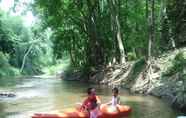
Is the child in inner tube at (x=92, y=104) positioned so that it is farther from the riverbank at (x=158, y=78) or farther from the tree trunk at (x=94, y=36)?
the tree trunk at (x=94, y=36)

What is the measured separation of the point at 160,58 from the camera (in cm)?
2608

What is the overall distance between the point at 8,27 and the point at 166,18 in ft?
101

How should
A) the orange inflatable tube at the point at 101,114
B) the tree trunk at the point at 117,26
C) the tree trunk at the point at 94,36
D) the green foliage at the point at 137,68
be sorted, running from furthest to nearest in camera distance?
the tree trunk at the point at 94,36 → the tree trunk at the point at 117,26 → the green foliage at the point at 137,68 → the orange inflatable tube at the point at 101,114

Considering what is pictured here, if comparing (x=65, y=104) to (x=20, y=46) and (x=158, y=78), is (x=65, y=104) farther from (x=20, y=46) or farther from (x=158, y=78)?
(x=20, y=46)

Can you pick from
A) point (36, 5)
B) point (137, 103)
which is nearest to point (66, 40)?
point (36, 5)

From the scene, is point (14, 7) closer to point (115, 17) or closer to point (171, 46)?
point (115, 17)

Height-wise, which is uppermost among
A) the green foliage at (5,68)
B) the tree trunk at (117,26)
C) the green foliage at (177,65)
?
the tree trunk at (117,26)

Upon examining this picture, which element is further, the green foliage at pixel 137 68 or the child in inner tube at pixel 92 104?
the green foliage at pixel 137 68

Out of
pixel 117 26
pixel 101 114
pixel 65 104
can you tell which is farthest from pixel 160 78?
pixel 117 26

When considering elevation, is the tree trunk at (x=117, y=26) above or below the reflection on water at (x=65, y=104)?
above

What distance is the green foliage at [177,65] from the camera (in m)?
21.4

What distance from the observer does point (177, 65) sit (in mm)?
22172

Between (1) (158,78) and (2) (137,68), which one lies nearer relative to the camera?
(1) (158,78)

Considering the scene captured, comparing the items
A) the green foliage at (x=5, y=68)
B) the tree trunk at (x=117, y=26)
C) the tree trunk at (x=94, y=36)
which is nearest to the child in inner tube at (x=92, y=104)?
the tree trunk at (x=117, y=26)
